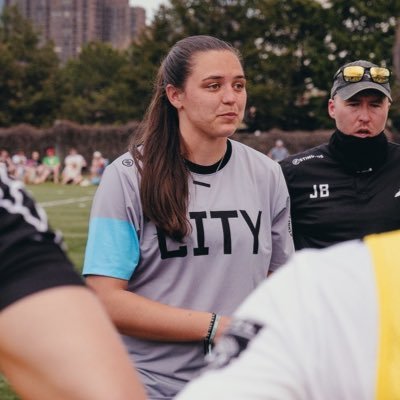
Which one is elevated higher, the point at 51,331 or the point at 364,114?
the point at 364,114

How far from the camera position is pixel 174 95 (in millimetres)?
3125

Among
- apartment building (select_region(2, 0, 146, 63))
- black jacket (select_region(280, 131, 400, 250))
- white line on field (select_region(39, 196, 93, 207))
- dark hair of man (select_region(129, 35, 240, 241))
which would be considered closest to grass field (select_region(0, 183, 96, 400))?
white line on field (select_region(39, 196, 93, 207))

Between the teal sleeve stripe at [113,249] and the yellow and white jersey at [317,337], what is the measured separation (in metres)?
1.75

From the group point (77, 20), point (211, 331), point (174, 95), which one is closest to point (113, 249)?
point (211, 331)

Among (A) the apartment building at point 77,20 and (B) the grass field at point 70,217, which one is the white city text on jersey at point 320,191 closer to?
(B) the grass field at point 70,217

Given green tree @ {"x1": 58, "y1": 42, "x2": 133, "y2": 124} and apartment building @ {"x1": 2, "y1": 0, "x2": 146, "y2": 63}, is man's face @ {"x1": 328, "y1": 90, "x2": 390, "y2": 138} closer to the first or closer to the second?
green tree @ {"x1": 58, "y1": 42, "x2": 133, "y2": 124}

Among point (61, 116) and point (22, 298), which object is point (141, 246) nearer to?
point (22, 298)

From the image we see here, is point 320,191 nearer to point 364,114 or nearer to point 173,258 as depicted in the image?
point 364,114

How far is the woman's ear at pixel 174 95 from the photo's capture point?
311 cm

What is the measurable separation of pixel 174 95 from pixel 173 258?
61 cm

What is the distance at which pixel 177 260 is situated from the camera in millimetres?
2834

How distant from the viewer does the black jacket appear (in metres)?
4.00

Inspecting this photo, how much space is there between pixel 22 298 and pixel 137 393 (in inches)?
7.7

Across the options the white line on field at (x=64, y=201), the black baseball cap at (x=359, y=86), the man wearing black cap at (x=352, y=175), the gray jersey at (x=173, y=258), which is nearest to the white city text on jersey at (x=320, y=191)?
the man wearing black cap at (x=352, y=175)
